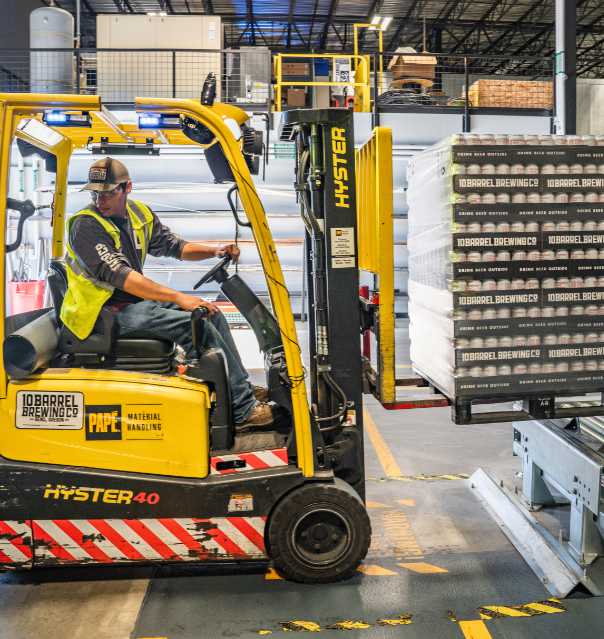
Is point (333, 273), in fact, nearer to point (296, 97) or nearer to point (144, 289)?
point (144, 289)

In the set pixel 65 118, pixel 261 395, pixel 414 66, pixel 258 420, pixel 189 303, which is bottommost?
pixel 258 420

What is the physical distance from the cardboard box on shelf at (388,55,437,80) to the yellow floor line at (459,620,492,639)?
11525 millimetres

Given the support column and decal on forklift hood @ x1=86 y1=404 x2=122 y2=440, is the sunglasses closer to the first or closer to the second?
decal on forklift hood @ x1=86 y1=404 x2=122 y2=440

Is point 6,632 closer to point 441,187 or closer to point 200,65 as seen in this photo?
point 441,187

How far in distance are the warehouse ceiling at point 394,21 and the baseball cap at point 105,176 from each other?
15.7 m

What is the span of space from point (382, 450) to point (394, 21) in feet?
59.8

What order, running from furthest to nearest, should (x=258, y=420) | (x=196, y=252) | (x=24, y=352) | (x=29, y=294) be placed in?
(x=29, y=294) → (x=196, y=252) → (x=258, y=420) → (x=24, y=352)

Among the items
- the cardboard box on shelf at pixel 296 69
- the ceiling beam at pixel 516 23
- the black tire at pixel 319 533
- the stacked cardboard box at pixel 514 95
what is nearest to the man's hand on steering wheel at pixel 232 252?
the black tire at pixel 319 533

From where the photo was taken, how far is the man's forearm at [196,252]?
14.4 ft

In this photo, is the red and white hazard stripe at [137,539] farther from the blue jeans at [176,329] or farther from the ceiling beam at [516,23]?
the ceiling beam at [516,23]

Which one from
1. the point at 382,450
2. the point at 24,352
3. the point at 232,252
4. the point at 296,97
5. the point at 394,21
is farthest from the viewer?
the point at 394,21

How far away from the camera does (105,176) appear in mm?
3783

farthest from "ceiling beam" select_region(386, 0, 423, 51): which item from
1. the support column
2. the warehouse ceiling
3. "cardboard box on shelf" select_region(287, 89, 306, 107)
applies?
the support column

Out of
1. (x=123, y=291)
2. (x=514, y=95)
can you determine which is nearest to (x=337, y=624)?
(x=123, y=291)
